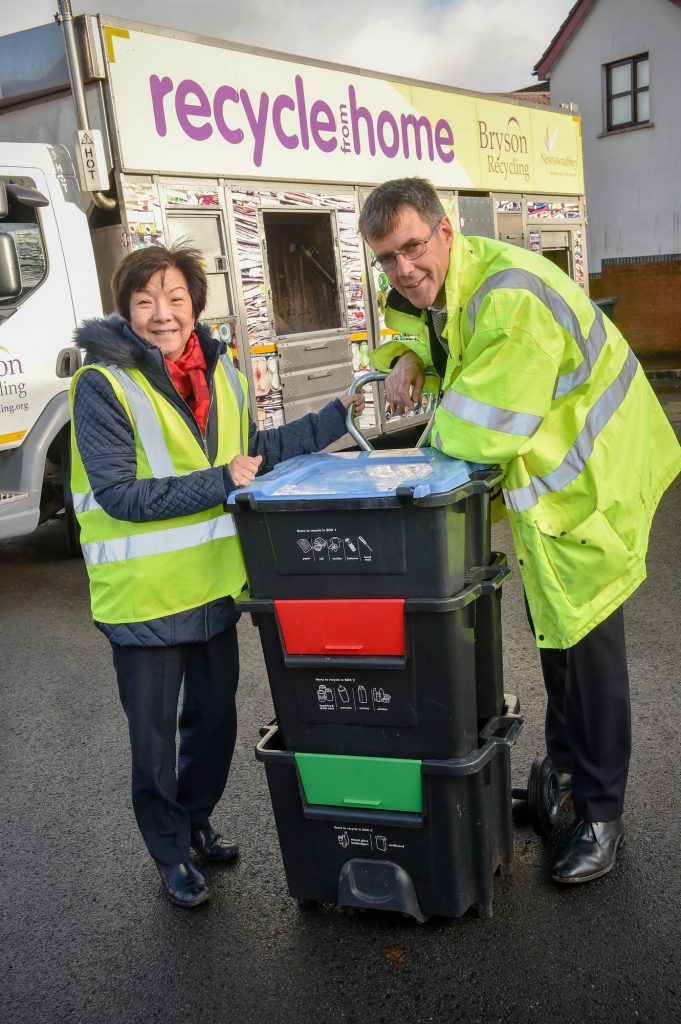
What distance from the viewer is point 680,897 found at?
8.27 ft

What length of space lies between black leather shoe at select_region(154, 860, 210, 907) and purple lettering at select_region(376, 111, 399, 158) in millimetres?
6859

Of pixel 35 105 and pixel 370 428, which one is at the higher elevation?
pixel 35 105

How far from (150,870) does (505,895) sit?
42.7 inches

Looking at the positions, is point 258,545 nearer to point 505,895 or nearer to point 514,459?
point 514,459

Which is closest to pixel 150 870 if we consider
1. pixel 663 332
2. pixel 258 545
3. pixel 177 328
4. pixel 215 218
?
pixel 258 545

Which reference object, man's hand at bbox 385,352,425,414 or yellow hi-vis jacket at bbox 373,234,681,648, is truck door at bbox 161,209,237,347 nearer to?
man's hand at bbox 385,352,425,414

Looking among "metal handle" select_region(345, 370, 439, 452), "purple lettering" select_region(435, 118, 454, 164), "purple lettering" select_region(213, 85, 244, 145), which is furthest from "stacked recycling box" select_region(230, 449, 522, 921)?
"purple lettering" select_region(435, 118, 454, 164)

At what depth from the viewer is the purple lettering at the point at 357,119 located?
7.77m

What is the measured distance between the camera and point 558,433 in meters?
2.43

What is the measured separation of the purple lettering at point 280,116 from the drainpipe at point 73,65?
166cm

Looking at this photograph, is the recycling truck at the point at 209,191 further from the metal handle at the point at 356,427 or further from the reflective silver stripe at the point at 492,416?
the reflective silver stripe at the point at 492,416

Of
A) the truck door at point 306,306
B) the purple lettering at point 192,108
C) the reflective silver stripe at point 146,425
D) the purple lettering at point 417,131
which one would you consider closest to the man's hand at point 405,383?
the reflective silver stripe at point 146,425

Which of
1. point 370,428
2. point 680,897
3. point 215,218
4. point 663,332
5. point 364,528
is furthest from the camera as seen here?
point 663,332

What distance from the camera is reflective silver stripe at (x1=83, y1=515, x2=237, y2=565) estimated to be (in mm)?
2475
